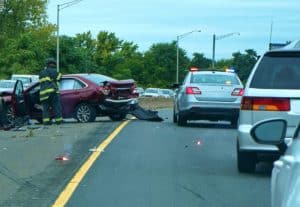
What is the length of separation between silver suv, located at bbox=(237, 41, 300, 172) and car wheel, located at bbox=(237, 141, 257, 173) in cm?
14

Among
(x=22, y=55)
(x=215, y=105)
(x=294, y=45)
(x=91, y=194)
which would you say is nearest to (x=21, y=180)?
(x=91, y=194)

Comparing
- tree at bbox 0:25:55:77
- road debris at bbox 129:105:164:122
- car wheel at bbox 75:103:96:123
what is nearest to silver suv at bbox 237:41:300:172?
car wheel at bbox 75:103:96:123

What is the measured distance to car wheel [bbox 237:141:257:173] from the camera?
10477 mm

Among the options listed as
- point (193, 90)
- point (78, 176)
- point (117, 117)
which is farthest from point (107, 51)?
point (78, 176)

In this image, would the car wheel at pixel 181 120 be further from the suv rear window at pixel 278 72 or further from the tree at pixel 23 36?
the tree at pixel 23 36

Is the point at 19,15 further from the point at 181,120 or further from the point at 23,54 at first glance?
the point at 181,120

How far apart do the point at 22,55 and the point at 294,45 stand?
219ft

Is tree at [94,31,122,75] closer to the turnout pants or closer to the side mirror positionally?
the turnout pants

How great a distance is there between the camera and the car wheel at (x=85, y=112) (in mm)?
21172

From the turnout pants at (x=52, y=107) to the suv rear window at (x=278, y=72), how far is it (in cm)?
1074

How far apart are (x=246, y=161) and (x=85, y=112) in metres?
11.0

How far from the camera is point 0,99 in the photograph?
66.4ft

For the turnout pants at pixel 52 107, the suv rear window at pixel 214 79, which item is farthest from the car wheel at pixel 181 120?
the turnout pants at pixel 52 107

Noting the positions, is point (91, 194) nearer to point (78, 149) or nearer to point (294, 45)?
point (294, 45)
